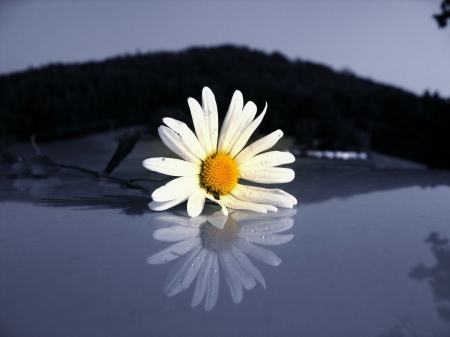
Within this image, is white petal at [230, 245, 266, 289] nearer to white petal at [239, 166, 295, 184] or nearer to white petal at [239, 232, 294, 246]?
white petal at [239, 232, 294, 246]

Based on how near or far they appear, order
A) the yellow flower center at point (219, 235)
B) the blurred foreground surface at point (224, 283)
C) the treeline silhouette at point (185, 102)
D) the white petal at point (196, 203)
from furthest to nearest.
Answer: the treeline silhouette at point (185, 102) < the white petal at point (196, 203) < the yellow flower center at point (219, 235) < the blurred foreground surface at point (224, 283)

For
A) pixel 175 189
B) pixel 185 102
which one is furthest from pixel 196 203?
pixel 185 102

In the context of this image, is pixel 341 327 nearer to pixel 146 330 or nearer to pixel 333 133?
pixel 146 330

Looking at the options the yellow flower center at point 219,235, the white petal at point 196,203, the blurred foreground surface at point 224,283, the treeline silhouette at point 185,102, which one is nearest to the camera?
the blurred foreground surface at point 224,283

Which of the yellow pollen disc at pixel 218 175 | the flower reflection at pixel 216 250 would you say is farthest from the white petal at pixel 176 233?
the yellow pollen disc at pixel 218 175

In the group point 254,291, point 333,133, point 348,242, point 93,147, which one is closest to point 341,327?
point 254,291

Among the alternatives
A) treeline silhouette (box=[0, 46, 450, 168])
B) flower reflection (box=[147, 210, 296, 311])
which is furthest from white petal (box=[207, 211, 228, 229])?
A: treeline silhouette (box=[0, 46, 450, 168])

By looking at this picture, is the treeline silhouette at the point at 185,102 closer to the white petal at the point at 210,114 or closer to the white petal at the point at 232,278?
the white petal at the point at 210,114

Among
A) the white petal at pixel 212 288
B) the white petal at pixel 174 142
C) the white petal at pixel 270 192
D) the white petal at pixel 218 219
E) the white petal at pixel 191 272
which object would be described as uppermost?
the white petal at pixel 174 142
